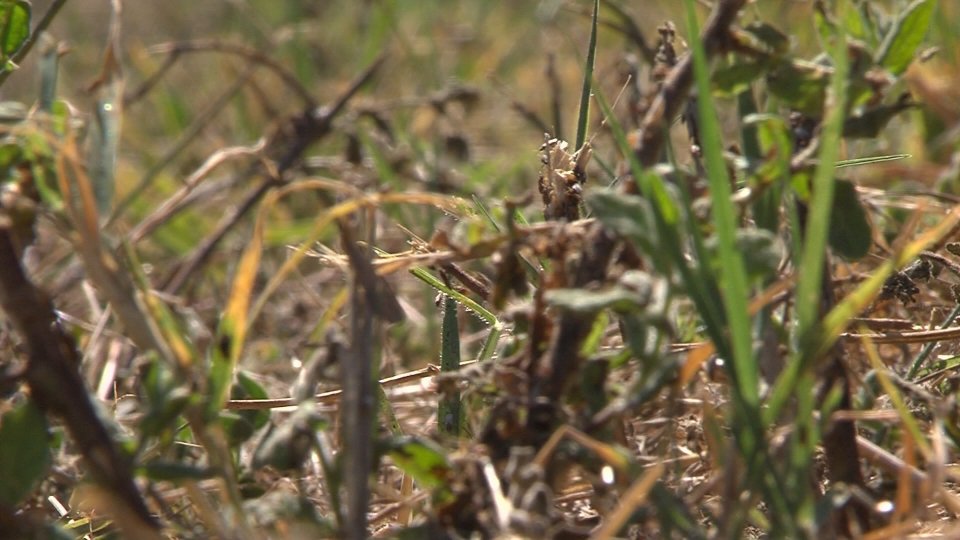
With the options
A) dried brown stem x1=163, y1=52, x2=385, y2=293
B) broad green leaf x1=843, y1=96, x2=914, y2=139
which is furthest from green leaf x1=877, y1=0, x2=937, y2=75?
dried brown stem x1=163, y1=52, x2=385, y2=293

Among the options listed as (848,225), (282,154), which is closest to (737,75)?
(848,225)

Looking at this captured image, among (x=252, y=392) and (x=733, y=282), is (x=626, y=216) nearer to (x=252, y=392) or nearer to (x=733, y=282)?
(x=733, y=282)

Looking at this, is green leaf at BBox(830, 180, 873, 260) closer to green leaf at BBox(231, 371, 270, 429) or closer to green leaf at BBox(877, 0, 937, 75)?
green leaf at BBox(877, 0, 937, 75)

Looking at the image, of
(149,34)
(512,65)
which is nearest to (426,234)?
(512,65)

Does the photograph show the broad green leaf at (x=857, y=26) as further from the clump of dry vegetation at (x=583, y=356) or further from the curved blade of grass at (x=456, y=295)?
the curved blade of grass at (x=456, y=295)

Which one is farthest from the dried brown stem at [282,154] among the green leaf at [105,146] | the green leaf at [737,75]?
the green leaf at [737,75]
